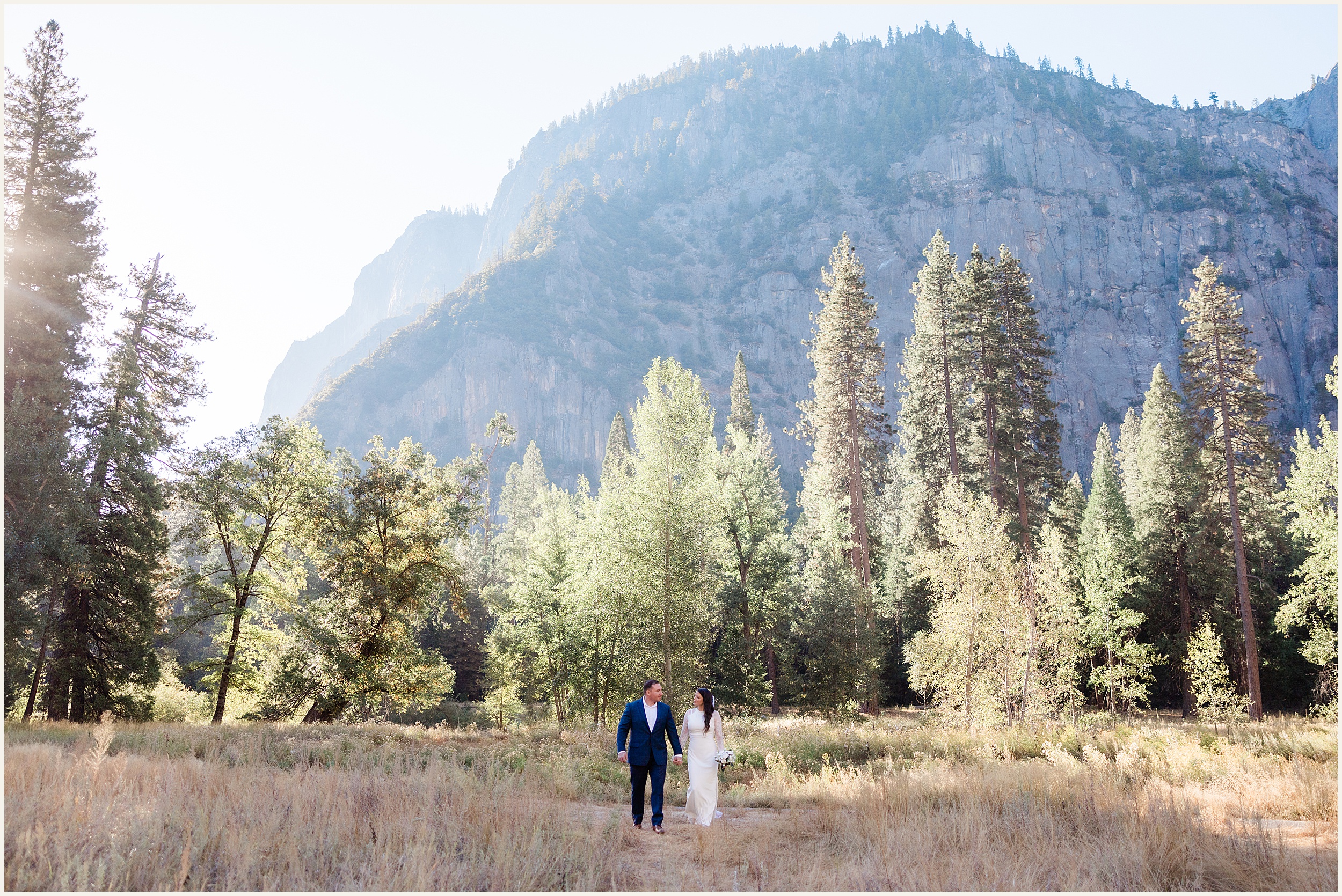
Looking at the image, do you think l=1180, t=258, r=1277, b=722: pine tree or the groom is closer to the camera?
the groom

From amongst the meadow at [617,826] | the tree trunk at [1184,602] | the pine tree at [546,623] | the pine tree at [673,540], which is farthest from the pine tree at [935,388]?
the meadow at [617,826]

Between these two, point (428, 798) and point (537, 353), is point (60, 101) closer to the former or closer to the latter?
point (428, 798)

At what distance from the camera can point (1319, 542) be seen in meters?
21.6

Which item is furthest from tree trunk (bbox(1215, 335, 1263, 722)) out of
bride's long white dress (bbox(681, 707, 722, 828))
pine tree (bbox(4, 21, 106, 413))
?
pine tree (bbox(4, 21, 106, 413))

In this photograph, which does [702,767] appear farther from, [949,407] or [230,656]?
[949,407]

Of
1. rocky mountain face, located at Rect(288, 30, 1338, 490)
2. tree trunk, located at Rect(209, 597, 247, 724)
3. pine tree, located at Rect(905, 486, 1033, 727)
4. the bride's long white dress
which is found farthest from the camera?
rocky mountain face, located at Rect(288, 30, 1338, 490)

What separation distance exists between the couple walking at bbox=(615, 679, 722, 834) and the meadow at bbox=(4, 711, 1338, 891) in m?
0.41

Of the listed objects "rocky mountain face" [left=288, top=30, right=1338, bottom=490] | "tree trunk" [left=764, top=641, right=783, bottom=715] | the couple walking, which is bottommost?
"tree trunk" [left=764, top=641, right=783, bottom=715]

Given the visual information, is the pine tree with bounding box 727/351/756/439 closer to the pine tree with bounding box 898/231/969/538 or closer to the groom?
the pine tree with bounding box 898/231/969/538

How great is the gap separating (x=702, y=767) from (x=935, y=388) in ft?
81.8

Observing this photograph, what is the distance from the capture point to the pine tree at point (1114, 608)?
27.7 m

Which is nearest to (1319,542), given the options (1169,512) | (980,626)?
(1169,512)

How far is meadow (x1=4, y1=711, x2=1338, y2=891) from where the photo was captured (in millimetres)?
4898

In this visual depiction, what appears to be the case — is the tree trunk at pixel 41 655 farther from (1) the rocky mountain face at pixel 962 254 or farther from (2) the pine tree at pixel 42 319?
(1) the rocky mountain face at pixel 962 254
